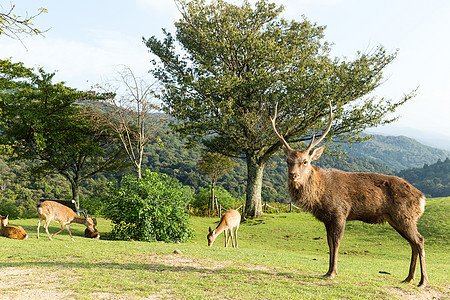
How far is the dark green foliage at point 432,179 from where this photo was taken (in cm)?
6756

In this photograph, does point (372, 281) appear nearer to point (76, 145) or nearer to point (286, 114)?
point (286, 114)

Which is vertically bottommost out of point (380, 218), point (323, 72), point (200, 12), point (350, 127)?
point (380, 218)

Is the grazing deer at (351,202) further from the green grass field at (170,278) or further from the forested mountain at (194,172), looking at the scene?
the forested mountain at (194,172)

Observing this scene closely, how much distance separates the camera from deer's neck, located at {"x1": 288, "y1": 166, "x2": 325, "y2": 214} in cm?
617

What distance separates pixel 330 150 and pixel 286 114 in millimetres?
4609

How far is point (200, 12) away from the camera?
2188 centimetres

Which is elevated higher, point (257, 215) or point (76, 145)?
point (76, 145)

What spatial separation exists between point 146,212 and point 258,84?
1094 centimetres

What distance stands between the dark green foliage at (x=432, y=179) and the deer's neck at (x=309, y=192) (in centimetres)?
7116

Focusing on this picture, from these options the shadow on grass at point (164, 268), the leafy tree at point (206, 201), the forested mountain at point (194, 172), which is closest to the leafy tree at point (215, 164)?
the leafy tree at point (206, 201)

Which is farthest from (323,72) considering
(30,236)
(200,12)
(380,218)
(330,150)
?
(30,236)

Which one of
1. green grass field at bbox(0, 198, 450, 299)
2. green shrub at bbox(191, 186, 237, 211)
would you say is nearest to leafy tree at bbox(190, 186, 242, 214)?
green shrub at bbox(191, 186, 237, 211)

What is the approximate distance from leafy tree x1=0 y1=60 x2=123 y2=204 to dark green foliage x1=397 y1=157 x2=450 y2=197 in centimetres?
6712

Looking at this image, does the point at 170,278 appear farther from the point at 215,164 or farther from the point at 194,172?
the point at 194,172
